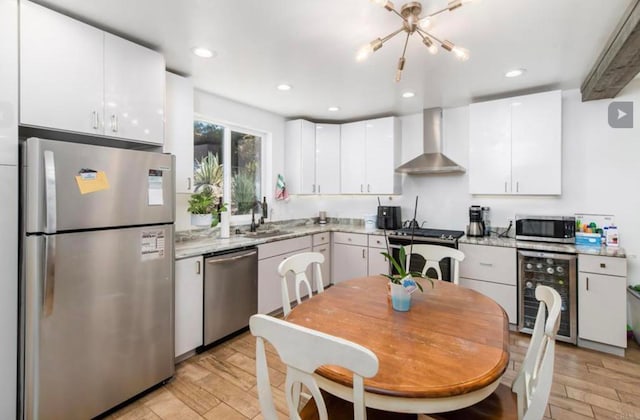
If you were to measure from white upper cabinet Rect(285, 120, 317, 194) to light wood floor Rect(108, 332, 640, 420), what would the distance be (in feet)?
7.20

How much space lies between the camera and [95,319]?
1766 mm

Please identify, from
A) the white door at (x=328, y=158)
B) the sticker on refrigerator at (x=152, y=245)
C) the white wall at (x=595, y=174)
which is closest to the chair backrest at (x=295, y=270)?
the sticker on refrigerator at (x=152, y=245)

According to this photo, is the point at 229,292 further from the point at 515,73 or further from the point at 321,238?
the point at 515,73

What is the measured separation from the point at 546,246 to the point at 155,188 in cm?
335

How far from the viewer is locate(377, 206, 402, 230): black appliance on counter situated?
397 cm

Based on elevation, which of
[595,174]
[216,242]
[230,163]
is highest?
[230,163]

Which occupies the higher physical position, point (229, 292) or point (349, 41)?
point (349, 41)

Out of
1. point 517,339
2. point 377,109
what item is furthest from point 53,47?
point 517,339

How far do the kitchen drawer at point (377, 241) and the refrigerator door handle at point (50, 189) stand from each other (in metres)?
3.00

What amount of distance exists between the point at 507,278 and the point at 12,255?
3.71m

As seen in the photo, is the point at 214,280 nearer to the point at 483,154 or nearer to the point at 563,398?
the point at 563,398

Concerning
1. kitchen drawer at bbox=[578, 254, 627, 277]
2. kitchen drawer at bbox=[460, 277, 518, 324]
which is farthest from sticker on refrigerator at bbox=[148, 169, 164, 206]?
kitchen drawer at bbox=[578, 254, 627, 277]

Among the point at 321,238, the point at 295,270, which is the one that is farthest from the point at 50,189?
the point at 321,238

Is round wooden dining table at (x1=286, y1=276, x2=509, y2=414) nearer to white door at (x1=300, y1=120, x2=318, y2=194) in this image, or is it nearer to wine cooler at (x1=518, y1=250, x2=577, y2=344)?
wine cooler at (x1=518, y1=250, x2=577, y2=344)
